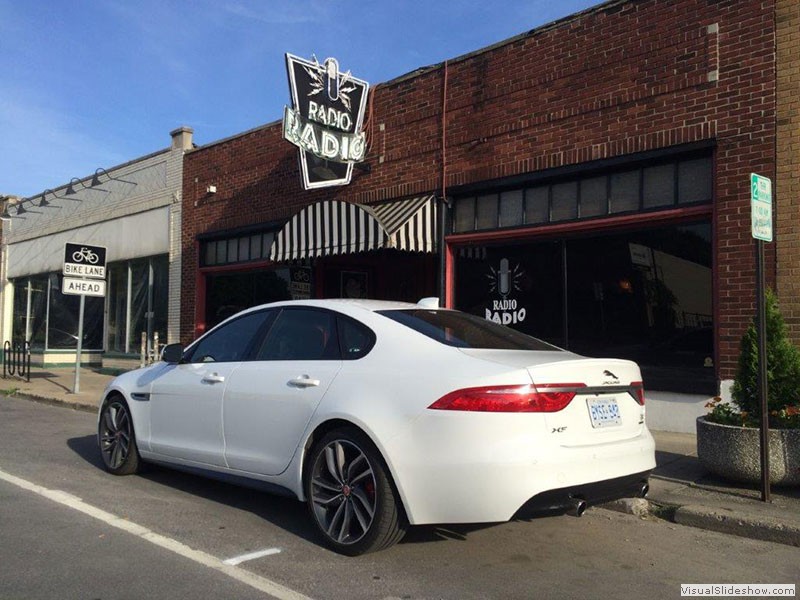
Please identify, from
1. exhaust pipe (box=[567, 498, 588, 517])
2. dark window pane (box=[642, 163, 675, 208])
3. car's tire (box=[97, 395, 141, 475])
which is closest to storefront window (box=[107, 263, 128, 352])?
car's tire (box=[97, 395, 141, 475])

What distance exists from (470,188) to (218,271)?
705 centimetres

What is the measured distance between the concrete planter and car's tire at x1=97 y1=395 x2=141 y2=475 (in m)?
5.03

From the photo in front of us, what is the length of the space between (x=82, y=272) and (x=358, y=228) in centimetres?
606

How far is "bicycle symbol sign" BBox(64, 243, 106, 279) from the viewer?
43.7ft

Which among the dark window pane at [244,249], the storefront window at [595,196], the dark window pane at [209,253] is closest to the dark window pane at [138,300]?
the dark window pane at [209,253]

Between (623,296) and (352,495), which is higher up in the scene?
(623,296)

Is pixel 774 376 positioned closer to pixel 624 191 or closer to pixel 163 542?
pixel 624 191

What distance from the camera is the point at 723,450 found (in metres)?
6.05

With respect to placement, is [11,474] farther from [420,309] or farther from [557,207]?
[557,207]

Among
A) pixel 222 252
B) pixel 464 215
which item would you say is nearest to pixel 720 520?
pixel 464 215

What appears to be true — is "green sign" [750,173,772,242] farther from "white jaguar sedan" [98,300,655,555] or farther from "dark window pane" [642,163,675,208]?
"dark window pane" [642,163,675,208]

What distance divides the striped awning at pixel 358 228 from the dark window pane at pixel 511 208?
1.17m

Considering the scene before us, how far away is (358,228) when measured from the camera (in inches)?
419

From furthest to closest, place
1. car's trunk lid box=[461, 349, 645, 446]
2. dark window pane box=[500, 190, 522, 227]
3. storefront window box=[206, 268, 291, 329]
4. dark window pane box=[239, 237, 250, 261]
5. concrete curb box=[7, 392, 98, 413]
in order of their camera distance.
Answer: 1. dark window pane box=[239, 237, 250, 261]
2. storefront window box=[206, 268, 291, 329]
3. concrete curb box=[7, 392, 98, 413]
4. dark window pane box=[500, 190, 522, 227]
5. car's trunk lid box=[461, 349, 645, 446]
